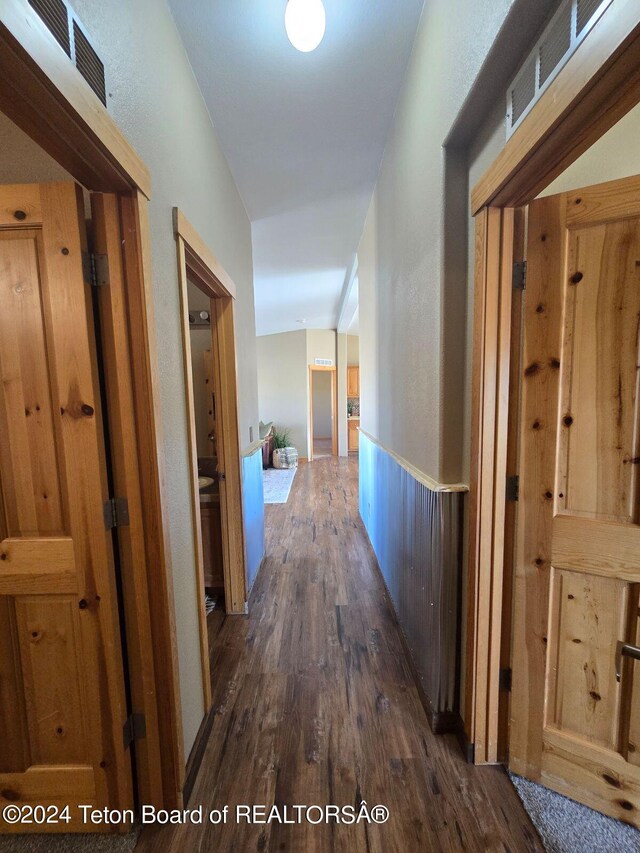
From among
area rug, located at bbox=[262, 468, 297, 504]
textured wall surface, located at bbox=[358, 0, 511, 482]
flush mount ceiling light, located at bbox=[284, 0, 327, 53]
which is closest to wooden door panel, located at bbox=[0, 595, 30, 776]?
textured wall surface, located at bbox=[358, 0, 511, 482]

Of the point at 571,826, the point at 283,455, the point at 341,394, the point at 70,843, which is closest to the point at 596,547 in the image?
the point at 571,826

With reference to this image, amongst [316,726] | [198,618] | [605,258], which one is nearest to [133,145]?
[605,258]

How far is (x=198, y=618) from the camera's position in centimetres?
147

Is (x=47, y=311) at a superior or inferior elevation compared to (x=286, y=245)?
inferior

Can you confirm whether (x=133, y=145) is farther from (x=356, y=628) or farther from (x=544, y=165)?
(x=356, y=628)

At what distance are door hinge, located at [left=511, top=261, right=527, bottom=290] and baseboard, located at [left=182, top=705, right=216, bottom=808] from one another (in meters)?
2.10

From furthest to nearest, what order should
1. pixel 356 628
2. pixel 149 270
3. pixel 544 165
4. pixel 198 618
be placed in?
pixel 356 628 < pixel 198 618 < pixel 149 270 < pixel 544 165

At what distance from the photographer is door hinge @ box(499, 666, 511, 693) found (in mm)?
1292

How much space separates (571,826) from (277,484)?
15.7 feet

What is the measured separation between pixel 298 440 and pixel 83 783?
21.7 feet

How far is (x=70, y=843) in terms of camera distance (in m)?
1.11

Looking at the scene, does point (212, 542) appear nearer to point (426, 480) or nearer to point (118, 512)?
point (118, 512)

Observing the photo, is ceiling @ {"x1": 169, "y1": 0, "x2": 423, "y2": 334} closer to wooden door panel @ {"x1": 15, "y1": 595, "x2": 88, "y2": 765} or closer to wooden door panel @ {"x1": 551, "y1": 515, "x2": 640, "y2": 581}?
wooden door panel @ {"x1": 551, "y1": 515, "x2": 640, "y2": 581}

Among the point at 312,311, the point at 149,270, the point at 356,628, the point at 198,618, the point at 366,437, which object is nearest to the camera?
the point at 149,270
